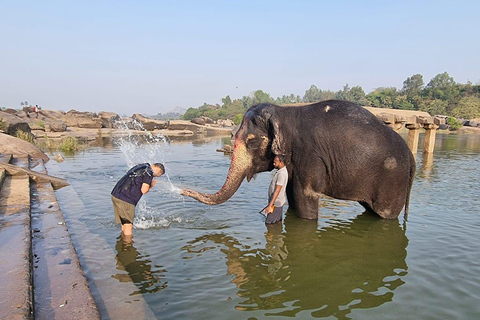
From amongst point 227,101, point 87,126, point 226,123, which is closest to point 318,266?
point 87,126

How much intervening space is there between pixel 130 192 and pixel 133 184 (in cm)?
15

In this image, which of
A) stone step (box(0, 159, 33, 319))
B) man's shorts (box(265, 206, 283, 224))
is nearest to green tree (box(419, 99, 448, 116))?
man's shorts (box(265, 206, 283, 224))

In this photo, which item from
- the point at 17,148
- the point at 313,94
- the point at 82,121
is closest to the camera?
the point at 17,148

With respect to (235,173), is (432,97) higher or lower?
higher

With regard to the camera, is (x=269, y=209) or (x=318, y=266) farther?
(x=269, y=209)

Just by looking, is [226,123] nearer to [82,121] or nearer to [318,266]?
[82,121]

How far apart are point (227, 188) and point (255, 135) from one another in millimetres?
1168

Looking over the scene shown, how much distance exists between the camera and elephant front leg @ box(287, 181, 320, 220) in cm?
724

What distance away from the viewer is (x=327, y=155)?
7191 mm

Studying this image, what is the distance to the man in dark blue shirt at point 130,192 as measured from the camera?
21.2ft

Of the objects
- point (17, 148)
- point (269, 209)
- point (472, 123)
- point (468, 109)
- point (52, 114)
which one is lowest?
point (17, 148)

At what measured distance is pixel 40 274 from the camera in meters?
4.49

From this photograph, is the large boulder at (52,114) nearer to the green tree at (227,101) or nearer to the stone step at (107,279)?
the stone step at (107,279)

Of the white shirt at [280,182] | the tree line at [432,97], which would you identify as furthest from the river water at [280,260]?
the tree line at [432,97]
